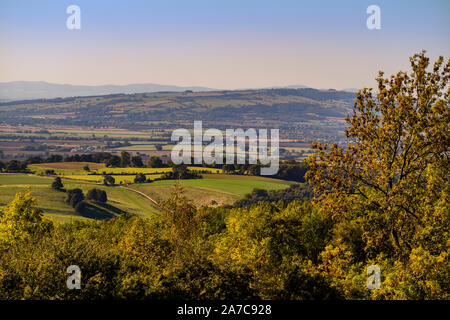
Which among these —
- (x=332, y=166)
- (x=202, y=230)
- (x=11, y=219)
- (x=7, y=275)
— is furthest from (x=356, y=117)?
(x=11, y=219)

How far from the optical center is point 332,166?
23.5 metres

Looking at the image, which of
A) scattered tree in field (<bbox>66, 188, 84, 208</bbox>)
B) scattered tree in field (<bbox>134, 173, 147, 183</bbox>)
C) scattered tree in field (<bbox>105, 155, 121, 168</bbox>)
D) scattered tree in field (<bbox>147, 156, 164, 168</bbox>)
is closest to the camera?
scattered tree in field (<bbox>66, 188, 84, 208</bbox>)

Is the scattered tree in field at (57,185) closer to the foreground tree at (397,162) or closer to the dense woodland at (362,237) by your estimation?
the dense woodland at (362,237)

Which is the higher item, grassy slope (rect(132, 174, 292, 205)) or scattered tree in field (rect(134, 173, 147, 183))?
scattered tree in field (rect(134, 173, 147, 183))

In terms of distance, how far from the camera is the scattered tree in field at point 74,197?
300 ft

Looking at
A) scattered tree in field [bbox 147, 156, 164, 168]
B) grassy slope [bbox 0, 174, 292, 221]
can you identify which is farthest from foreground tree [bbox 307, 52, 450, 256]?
scattered tree in field [bbox 147, 156, 164, 168]

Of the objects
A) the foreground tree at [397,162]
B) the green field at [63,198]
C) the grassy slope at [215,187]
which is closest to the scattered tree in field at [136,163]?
the grassy slope at [215,187]

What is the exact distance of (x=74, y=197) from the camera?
91625 millimetres

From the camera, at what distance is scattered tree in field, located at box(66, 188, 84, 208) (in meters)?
91.4

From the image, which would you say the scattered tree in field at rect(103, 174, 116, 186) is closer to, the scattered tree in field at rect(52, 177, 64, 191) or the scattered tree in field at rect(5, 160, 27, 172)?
the scattered tree in field at rect(52, 177, 64, 191)

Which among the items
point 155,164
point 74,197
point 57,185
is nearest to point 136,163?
point 155,164

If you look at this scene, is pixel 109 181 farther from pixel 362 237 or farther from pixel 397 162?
pixel 397 162
